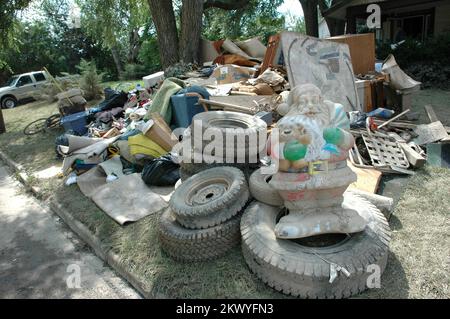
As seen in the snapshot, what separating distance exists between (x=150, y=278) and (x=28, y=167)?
5155mm

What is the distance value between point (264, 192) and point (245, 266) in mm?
690

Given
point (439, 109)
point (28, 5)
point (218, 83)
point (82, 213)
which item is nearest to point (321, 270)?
point (82, 213)

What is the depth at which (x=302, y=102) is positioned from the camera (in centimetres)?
296

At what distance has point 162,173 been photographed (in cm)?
488

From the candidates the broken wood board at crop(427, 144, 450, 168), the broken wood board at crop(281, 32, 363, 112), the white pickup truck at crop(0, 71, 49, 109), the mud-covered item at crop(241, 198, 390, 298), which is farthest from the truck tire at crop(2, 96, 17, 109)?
the broken wood board at crop(427, 144, 450, 168)

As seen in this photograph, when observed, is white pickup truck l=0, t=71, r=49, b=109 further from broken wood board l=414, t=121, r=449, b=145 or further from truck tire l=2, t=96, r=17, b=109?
broken wood board l=414, t=121, r=449, b=145

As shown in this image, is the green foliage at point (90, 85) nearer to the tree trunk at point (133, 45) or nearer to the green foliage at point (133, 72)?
the green foliage at point (133, 72)

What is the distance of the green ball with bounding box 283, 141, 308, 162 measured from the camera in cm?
278

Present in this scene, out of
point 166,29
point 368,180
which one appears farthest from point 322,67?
point 166,29

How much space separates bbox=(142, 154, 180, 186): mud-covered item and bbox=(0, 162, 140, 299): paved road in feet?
3.90

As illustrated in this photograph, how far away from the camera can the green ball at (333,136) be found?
2.80 metres

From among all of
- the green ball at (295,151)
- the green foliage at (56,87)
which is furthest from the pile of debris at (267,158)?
the green foliage at (56,87)

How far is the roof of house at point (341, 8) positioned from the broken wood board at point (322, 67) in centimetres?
959

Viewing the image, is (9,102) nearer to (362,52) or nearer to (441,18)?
(362,52)
